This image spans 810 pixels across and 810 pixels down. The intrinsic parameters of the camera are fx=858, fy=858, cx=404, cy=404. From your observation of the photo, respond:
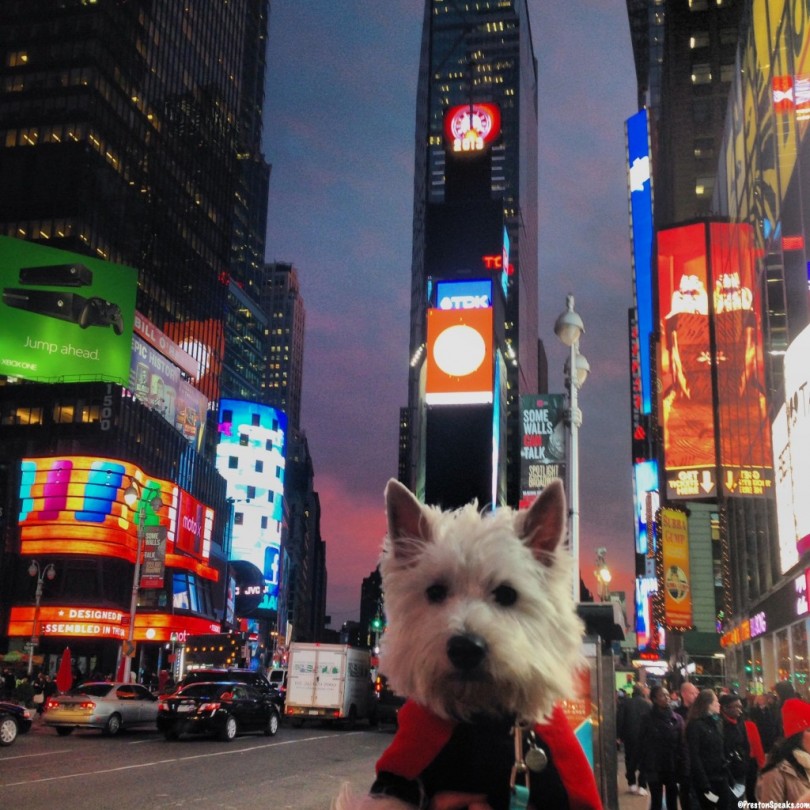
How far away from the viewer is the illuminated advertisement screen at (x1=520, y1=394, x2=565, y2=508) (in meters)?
17.6

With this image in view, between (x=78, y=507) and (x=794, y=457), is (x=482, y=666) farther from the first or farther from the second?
(x=78, y=507)

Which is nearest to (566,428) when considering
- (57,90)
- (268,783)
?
(268,783)

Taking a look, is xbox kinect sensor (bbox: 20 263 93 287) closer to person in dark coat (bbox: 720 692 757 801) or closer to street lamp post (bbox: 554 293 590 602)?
street lamp post (bbox: 554 293 590 602)

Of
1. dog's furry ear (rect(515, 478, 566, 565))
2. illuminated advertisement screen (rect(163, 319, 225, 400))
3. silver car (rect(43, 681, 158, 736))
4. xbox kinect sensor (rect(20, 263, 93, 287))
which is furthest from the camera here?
illuminated advertisement screen (rect(163, 319, 225, 400))

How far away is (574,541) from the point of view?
37.6ft

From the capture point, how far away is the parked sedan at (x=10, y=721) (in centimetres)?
1855

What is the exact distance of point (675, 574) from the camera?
5034 cm

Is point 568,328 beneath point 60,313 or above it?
beneath

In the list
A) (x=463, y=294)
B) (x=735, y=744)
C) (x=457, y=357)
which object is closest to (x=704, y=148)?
(x=463, y=294)

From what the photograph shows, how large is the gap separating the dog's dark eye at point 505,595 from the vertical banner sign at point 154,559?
111 ft

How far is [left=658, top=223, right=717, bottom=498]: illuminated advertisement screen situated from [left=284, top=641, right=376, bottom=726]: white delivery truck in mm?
14900

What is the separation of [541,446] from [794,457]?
6.77 meters

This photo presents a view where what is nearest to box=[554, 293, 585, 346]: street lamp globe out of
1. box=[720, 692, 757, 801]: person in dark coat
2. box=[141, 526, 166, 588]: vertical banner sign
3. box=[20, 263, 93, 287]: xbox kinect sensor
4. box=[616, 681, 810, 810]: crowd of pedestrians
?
box=[616, 681, 810, 810]: crowd of pedestrians

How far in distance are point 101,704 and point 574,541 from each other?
16973mm
